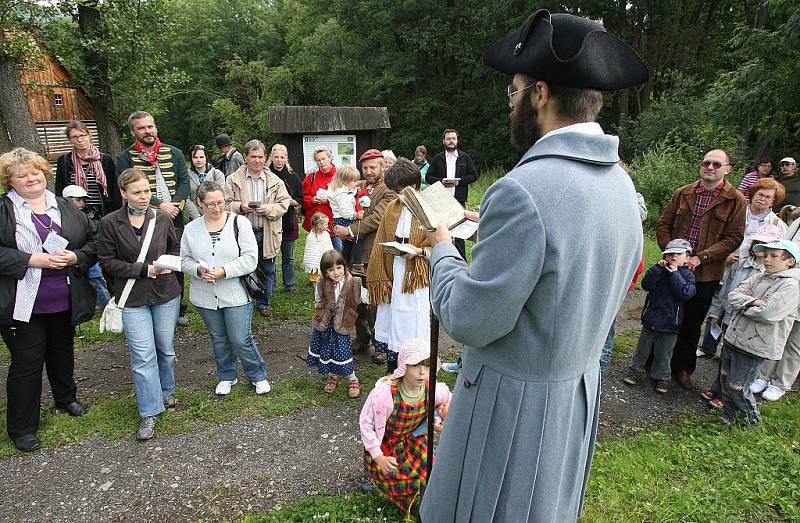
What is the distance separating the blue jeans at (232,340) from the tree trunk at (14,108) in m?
6.51

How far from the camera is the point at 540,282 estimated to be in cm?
146

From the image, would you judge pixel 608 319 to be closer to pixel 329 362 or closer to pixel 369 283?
pixel 369 283

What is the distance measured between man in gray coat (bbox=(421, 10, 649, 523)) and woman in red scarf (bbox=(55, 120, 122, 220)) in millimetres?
5168

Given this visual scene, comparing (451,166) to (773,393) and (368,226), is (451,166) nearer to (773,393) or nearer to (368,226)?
(368,226)

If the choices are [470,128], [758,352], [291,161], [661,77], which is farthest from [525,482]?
[470,128]

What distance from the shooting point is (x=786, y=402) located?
15.7 ft

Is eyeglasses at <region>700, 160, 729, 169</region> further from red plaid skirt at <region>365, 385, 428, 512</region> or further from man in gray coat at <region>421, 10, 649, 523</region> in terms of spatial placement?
man in gray coat at <region>421, 10, 649, 523</region>

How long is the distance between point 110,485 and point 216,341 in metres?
1.40

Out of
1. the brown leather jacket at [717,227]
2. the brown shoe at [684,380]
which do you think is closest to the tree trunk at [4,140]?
the brown leather jacket at [717,227]

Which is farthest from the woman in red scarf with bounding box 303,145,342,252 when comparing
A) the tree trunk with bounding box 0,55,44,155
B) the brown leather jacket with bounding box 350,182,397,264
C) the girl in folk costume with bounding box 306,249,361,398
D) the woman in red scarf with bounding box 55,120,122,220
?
the tree trunk with bounding box 0,55,44,155

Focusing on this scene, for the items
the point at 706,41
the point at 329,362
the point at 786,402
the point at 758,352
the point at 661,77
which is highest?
the point at 706,41

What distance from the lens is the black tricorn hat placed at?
1.46 meters

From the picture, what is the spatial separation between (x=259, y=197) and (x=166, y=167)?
108cm

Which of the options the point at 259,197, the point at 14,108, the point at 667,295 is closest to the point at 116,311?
the point at 259,197
